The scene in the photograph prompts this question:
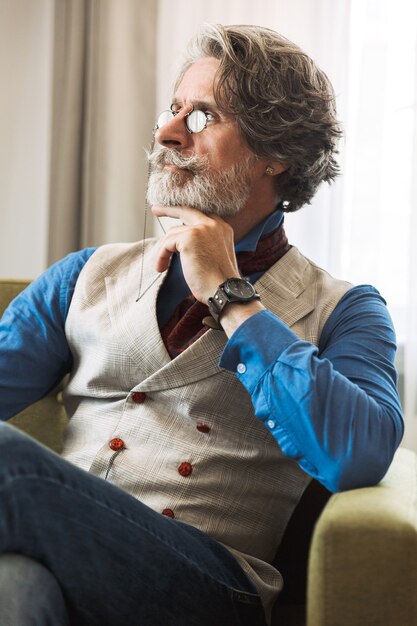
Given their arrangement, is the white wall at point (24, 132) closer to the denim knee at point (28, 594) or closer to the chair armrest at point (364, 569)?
the denim knee at point (28, 594)

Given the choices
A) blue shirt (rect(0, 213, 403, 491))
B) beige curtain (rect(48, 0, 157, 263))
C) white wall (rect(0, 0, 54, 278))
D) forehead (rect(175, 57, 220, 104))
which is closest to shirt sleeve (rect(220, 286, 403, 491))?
blue shirt (rect(0, 213, 403, 491))

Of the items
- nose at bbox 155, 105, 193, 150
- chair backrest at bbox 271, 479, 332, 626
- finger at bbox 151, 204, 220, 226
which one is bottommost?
chair backrest at bbox 271, 479, 332, 626

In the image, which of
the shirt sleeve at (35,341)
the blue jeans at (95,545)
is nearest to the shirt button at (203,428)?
the blue jeans at (95,545)

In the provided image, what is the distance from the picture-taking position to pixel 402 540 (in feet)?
3.20

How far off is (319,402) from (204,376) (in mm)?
249

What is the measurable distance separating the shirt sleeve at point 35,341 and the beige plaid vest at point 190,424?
0.06 metres

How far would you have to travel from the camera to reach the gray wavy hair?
1.51 m

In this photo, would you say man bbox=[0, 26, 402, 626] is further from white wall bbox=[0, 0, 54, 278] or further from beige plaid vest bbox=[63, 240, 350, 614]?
white wall bbox=[0, 0, 54, 278]

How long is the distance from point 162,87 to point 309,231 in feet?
2.29

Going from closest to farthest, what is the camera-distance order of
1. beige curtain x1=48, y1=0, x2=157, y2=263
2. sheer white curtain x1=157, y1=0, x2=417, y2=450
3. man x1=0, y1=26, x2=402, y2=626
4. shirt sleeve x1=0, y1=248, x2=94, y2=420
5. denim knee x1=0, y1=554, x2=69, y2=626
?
1. denim knee x1=0, y1=554, x2=69, y2=626
2. man x1=0, y1=26, x2=402, y2=626
3. shirt sleeve x1=0, y1=248, x2=94, y2=420
4. sheer white curtain x1=157, y1=0, x2=417, y2=450
5. beige curtain x1=48, y1=0, x2=157, y2=263

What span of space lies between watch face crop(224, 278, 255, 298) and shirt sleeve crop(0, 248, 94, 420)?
1.25ft

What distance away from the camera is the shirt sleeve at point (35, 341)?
153 centimetres

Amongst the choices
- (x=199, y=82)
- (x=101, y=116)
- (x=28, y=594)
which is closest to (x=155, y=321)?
(x=199, y=82)

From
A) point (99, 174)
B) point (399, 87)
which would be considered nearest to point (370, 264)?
point (399, 87)
